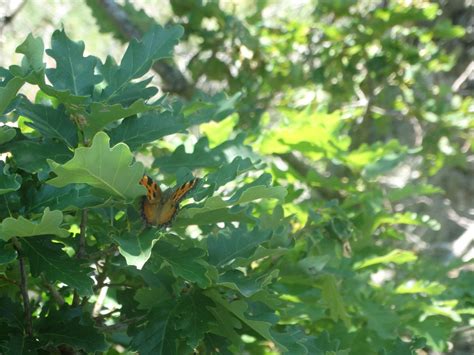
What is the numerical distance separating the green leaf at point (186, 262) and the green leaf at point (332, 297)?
1.20 feet

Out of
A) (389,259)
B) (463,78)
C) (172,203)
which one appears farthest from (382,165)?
(463,78)

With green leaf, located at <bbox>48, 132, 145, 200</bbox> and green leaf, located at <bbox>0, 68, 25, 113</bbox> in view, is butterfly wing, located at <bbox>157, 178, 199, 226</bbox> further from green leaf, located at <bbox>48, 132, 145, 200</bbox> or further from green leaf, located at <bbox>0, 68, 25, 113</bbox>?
green leaf, located at <bbox>0, 68, 25, 113</bbox>

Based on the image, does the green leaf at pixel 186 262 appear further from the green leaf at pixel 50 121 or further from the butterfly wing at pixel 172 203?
the green leaf at pixel 50 121

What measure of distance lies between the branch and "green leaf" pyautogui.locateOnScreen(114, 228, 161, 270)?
1782mm

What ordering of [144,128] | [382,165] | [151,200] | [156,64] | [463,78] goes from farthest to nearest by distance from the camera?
[463,78] → [156,64] → [382,165] → [144,128] → [151,200]

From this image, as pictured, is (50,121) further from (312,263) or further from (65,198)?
(312,263)

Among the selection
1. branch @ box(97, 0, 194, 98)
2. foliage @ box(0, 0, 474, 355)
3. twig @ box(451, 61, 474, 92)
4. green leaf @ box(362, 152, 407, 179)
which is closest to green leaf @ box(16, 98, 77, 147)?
foliage @ box(0, 0, 474, 355)

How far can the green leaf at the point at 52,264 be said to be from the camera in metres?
0.84

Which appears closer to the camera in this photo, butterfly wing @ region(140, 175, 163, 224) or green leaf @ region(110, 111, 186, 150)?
butterfly wing @ region(140, 175, 163, 224)

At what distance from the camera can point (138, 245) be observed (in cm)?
82

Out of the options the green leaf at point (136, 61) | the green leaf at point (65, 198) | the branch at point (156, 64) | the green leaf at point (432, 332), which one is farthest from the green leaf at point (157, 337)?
the branch at point (156, 64)

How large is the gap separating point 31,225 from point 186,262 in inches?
7.6

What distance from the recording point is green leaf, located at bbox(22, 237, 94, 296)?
33.1 inches

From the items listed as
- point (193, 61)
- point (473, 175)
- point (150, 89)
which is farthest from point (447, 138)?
point (150, 89)
